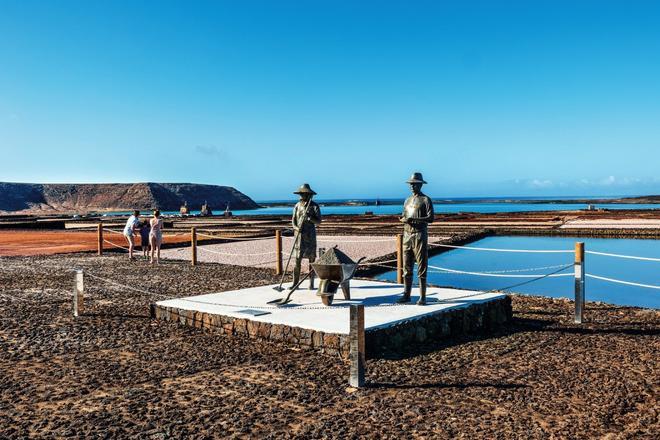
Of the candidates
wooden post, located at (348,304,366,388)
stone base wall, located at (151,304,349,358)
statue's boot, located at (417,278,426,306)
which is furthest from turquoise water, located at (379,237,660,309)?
wooden post, located at (348,304,366,388)

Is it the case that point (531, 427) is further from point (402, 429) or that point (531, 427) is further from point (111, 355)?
point (111, 355)

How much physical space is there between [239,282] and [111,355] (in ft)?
18.9

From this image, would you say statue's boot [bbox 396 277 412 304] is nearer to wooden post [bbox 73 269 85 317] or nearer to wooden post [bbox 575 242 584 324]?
wooden post [bbox 575 242 584 324]

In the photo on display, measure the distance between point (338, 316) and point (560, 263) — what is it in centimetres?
1193

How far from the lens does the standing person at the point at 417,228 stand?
759cm

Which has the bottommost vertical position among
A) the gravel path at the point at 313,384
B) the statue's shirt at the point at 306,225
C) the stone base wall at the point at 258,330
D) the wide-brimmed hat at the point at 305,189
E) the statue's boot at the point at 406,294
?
the gravel path at the point at 313,384

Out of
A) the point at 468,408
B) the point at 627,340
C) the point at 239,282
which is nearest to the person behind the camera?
the point at 468,408

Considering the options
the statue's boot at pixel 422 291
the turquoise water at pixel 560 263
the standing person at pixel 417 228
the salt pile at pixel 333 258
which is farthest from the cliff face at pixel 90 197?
the statue's boot at pixel 422 291

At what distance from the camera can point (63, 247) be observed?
21531 mm

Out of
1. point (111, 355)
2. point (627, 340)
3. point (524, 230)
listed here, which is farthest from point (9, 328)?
point (524, 230)

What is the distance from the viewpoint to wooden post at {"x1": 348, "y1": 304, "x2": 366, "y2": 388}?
5047mm

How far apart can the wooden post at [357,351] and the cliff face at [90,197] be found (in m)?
136

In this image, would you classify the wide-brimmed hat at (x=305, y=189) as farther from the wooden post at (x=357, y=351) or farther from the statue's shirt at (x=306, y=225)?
the wooden post at (x=357, y=351)

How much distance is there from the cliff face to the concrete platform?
436 feet
